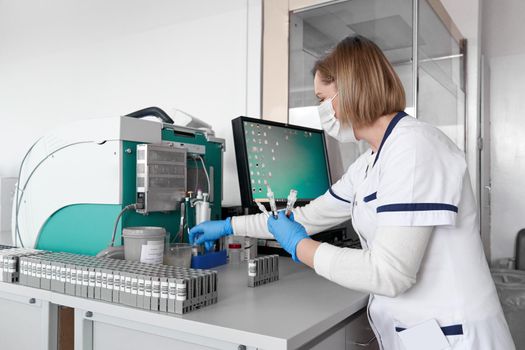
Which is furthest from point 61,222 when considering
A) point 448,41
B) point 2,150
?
point 2,150

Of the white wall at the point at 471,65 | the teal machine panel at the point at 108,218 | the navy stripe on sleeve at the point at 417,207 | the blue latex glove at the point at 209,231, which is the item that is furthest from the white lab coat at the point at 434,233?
the white wall at the point at 471,65

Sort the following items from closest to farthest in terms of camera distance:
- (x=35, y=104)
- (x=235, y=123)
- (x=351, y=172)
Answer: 1. (x=351, y=172)
2. (x=235, y=123)
3. (x=35, y=104)

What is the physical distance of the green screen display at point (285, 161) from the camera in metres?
1.69

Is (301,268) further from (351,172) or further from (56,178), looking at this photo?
(56,178)

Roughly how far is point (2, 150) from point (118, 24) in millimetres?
1584

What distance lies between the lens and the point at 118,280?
1.10 meters

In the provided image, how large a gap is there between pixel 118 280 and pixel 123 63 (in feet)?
6.96

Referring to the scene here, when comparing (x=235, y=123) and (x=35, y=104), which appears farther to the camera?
(x=35, y=104)

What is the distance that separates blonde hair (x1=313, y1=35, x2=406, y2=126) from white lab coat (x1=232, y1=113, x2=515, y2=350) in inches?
2.1

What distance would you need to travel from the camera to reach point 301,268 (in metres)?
1.59

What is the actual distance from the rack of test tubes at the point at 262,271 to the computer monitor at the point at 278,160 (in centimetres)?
34

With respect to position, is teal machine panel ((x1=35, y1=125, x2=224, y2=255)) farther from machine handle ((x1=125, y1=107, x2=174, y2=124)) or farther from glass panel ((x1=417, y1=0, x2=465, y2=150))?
glass panel ((x1=417, y1=0, x2=465, y2=150))

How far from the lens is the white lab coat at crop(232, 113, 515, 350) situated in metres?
0.95

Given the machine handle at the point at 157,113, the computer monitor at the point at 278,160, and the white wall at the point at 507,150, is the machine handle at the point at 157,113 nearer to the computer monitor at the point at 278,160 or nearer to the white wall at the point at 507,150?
the computer monitor at the point at 278,160
